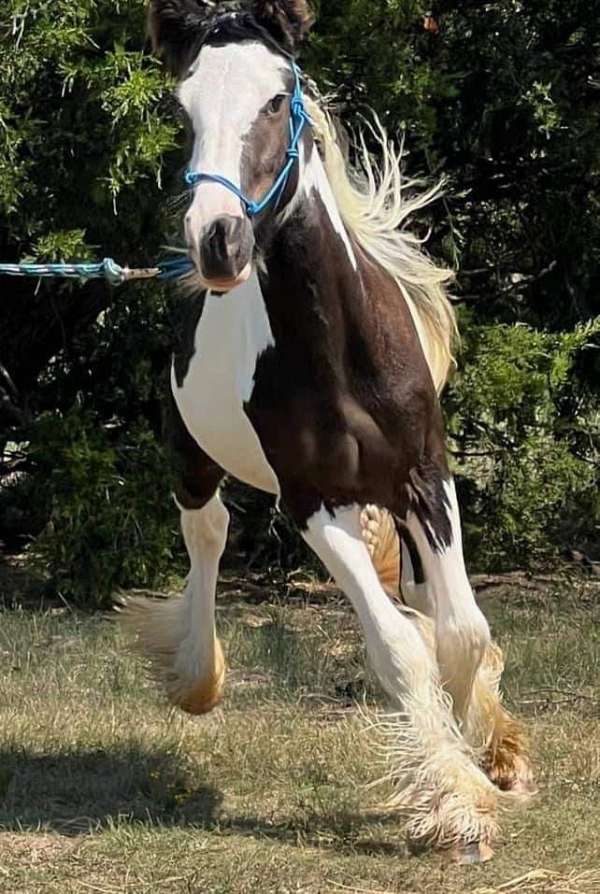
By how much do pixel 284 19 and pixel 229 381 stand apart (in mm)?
1023

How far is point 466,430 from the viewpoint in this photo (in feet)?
26.1

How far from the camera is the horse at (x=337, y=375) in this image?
12.0 ft

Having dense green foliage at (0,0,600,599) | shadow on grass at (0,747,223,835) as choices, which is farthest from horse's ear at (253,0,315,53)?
dense green foliage at (0,0,600,599)

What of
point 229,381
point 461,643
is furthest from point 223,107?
point 461,643

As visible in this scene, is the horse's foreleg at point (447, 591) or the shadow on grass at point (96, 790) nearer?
the horse's foreleg at point (447, 591)

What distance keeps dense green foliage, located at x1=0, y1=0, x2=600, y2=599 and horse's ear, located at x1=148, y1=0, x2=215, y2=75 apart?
93.1 inches

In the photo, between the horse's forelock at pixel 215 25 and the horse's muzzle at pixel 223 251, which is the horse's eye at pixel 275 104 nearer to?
the horse's forelock at pixel 215 25

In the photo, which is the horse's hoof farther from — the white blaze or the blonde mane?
the white blaze

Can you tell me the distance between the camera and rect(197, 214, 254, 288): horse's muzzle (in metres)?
3.42

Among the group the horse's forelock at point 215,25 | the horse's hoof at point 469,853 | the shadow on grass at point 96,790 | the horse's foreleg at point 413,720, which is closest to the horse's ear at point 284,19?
the horse's forelock at point 215,25

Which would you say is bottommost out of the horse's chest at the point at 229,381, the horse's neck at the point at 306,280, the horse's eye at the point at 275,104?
the horse's chest at the point at 229,381

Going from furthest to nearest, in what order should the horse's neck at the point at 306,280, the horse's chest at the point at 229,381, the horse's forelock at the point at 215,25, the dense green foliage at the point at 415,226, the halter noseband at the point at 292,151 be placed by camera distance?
1. the dense green foliage at the point at 415,226
2. the horse's chest at the point at 229,381
3. the horse's neck at the point at 306,280
4. the horse's forelock at the point at 215,25
5. the halter noseband at the point at 292,151

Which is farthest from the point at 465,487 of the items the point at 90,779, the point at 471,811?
the point at 471,811

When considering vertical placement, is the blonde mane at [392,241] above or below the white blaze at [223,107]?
below
